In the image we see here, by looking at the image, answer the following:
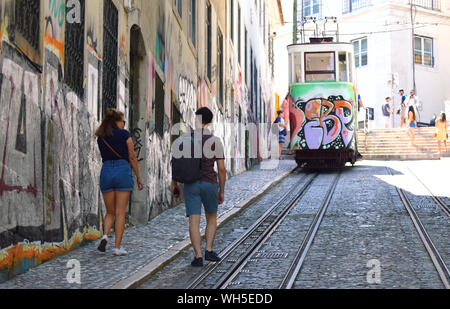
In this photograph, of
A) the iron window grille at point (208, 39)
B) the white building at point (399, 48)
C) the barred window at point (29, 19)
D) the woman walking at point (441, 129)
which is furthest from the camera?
the white building at point (399, 48)

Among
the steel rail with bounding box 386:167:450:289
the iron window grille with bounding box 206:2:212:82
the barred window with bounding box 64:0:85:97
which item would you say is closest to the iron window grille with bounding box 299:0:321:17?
the iron window grille with bounding box 206:2:212:82

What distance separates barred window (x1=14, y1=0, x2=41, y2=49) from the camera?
5.75m

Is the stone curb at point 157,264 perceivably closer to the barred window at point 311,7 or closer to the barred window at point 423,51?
the barred window at point 423,51

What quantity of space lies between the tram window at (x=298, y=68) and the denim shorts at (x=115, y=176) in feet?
42.2

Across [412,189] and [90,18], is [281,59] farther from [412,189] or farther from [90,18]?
[90,18]

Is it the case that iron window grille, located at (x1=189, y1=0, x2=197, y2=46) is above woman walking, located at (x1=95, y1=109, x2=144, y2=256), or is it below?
above

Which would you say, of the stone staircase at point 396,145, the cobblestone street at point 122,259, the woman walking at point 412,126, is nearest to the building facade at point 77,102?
the cobblestone street at point 122,259

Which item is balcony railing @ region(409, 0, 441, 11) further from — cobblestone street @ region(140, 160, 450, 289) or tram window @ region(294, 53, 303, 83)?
cobblestone street @ region(140, 160, 450, 289)

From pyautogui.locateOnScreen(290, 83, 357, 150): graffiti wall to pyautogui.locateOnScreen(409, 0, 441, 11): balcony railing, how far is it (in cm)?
2121

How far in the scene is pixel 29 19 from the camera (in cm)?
601

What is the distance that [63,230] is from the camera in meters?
6.83

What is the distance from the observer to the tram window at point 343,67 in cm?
1917

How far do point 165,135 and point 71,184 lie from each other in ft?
14.6
